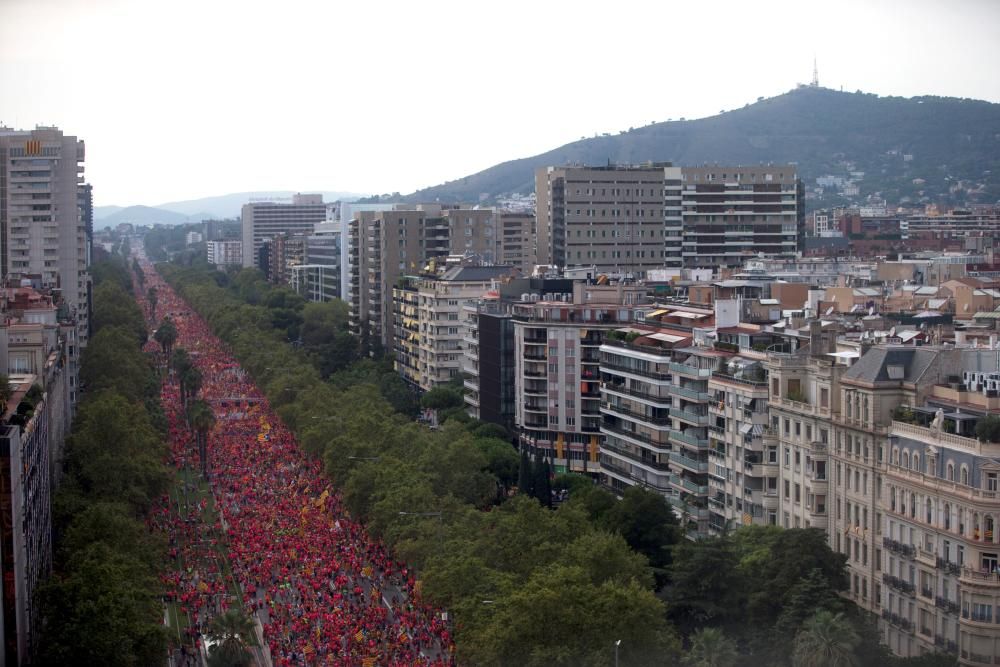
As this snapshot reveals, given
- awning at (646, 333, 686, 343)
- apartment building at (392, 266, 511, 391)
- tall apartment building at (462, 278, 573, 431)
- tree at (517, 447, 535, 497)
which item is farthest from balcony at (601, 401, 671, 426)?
apartment building at (392, 266, 511, 391)

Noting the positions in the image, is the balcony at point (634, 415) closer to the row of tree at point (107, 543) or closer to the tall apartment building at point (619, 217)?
the row of tree at point (107, 543)

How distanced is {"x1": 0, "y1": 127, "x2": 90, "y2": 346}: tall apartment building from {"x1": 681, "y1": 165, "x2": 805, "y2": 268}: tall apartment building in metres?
56.6

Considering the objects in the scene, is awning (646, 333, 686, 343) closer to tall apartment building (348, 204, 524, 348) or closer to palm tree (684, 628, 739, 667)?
palm tree (684, 628, 739, 667)

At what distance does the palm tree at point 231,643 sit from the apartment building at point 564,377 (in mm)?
36988

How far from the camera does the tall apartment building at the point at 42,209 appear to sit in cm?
11769

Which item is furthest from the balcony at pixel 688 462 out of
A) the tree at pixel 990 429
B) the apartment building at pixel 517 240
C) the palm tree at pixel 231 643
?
the apartment building at pixel 517 240

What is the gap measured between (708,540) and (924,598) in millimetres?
7252

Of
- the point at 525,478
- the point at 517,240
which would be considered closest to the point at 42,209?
the point at 517,240

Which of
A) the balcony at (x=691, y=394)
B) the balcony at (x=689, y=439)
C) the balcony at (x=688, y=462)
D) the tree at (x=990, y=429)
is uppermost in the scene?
the tree at (x=990, y=429)

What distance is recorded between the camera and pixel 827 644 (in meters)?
39.5

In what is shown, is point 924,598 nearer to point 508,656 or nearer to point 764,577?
point 764,577

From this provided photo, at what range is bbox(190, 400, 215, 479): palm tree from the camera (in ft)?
296

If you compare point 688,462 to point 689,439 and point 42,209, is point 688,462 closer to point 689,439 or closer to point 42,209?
point 689,439

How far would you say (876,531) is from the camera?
4806 cm
